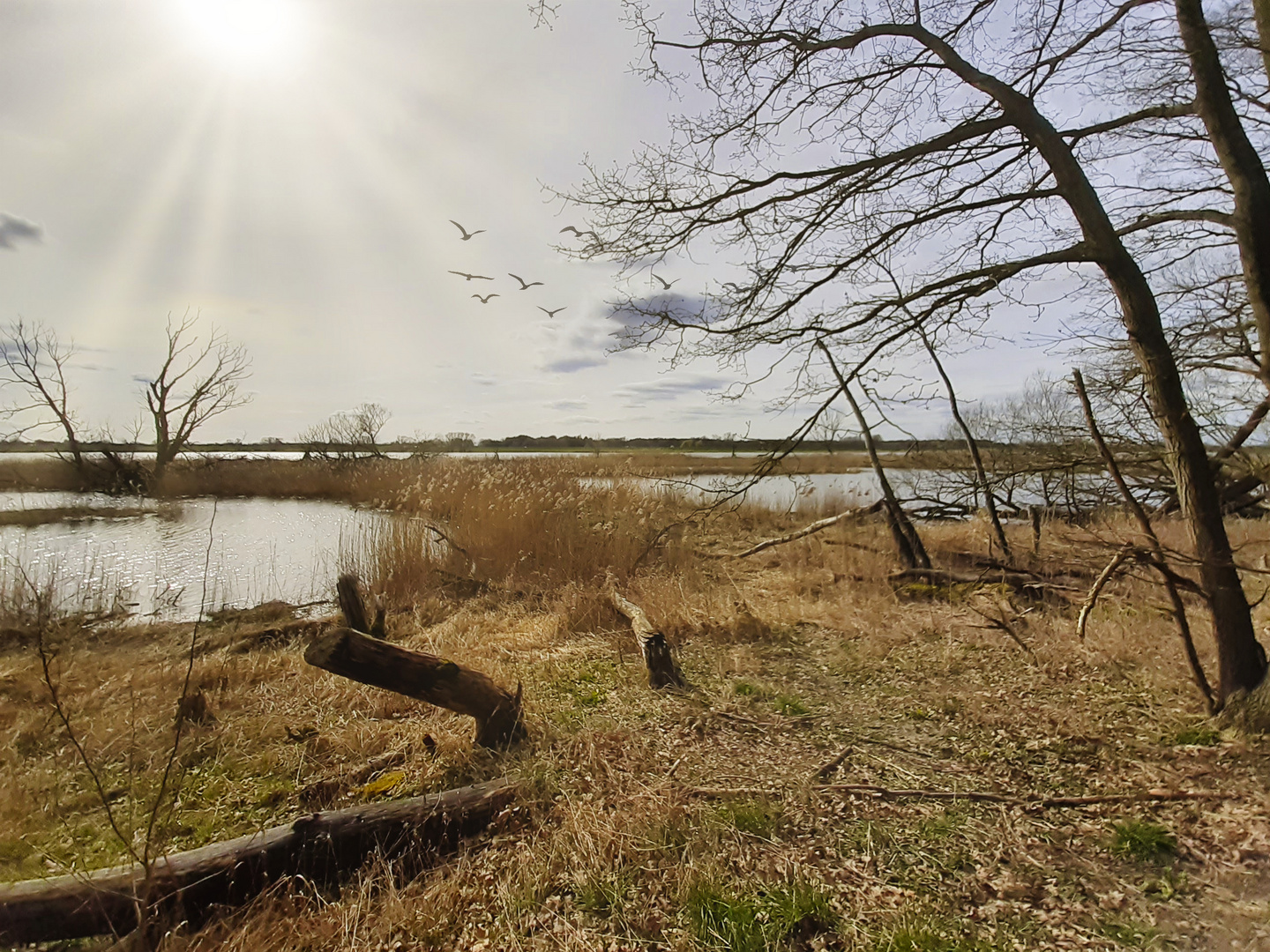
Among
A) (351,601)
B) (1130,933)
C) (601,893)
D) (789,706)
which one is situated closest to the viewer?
(1130,933)

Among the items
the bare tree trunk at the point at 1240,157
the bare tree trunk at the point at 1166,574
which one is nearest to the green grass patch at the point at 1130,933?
the bare tree trunk at the point at 1166,574

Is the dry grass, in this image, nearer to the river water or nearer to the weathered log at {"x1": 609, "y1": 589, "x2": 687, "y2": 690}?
the weathered log at {"x1": 609, "y1": 589, "x2": 687, "y2": 690}

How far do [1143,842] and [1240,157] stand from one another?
3390mm

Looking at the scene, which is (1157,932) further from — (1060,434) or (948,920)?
(1060,434)

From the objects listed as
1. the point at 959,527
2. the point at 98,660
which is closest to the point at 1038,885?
the point at 98,660

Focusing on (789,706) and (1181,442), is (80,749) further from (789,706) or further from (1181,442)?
(1181,442)

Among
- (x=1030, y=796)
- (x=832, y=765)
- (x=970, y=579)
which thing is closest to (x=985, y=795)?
(x=1030, y=796)

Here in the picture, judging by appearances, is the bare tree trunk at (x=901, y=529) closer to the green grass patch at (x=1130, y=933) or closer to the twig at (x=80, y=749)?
the green grass patch at (x=1130, y=933)

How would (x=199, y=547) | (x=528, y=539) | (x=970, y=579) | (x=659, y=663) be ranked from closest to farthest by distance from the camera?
(x=659, y=663), (x=970, y=579), (x=528, y=539), (x=199, y=547)

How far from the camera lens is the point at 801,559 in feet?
29.5

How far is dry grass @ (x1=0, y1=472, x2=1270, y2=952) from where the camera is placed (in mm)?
2234

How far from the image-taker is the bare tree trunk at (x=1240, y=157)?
9.98ft

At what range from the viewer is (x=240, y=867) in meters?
2.46

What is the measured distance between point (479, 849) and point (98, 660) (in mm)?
5552
